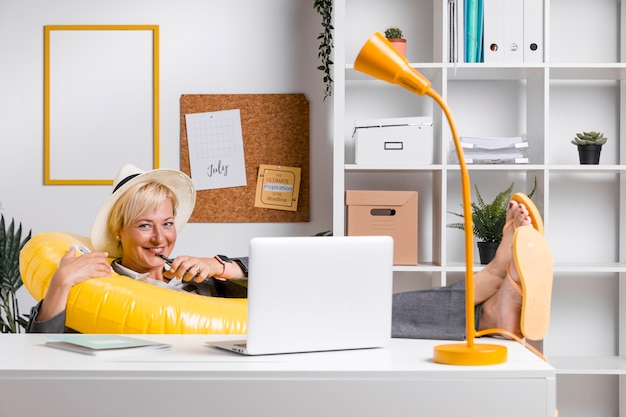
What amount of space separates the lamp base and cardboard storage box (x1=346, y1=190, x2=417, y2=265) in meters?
1.87

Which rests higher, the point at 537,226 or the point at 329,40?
the point at 329,40

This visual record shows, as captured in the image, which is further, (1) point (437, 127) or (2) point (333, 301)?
(1) point (437, 127)

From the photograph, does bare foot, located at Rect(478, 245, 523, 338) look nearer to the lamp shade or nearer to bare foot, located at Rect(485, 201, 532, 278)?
bare foot, located at Rect(485, 201, 532, 278)

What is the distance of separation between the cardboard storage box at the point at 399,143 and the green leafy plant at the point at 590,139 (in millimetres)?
651

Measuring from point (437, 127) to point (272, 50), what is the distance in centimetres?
83

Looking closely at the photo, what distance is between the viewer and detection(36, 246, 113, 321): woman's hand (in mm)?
2164

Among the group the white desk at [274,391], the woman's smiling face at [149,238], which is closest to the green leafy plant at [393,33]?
the woman's smiling face at [149,238]

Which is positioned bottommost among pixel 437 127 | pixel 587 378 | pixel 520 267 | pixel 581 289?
pixel 587 378

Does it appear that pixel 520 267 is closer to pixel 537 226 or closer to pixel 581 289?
pixel 537 226

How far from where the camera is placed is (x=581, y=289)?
11.9 feet

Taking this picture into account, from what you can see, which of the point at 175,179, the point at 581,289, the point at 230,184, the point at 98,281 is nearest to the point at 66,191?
the point at 230,184

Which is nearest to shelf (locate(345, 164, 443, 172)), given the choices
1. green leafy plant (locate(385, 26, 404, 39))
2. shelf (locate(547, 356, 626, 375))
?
green leafy plant (locate(385, 26, 404, 39))

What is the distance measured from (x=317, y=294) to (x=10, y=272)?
91.1 inches

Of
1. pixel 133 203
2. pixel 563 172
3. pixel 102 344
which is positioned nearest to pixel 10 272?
A: pixel 133 203
